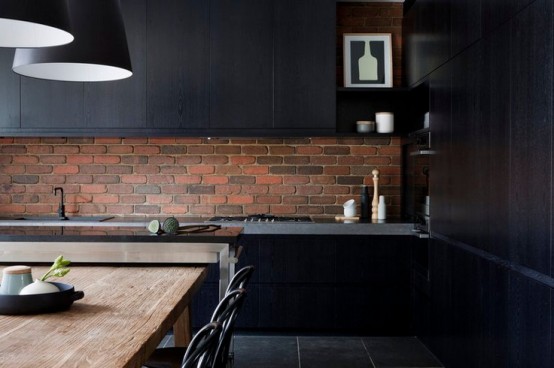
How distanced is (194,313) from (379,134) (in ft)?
6.66

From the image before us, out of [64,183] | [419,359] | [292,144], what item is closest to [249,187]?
[292,144]

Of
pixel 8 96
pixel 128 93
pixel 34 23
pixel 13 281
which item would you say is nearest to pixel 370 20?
pixel 128 93

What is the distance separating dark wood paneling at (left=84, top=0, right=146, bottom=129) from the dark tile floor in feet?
5.82

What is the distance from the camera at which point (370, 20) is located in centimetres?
554

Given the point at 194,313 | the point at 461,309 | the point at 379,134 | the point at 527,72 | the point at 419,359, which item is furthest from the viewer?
the point at 379,134

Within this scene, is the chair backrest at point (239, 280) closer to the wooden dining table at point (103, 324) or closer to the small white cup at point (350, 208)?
the wooden dining table at point (103, 324)

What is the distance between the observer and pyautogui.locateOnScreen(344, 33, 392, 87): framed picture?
5414mm

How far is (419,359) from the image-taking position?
4.36 m

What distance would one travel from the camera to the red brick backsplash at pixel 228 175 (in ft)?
18.3

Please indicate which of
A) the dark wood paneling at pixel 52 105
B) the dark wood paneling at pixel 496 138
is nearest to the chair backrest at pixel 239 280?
the dark wood paneling at pixel 496 138

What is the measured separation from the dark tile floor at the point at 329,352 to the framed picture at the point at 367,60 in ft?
6.78

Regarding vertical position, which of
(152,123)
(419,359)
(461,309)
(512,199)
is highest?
(152,123)

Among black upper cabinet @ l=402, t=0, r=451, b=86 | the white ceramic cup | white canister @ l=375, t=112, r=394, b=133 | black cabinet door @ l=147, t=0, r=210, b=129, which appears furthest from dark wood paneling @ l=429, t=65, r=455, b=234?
the white ceramic cup

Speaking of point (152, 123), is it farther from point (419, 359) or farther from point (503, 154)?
point (503, 154)
